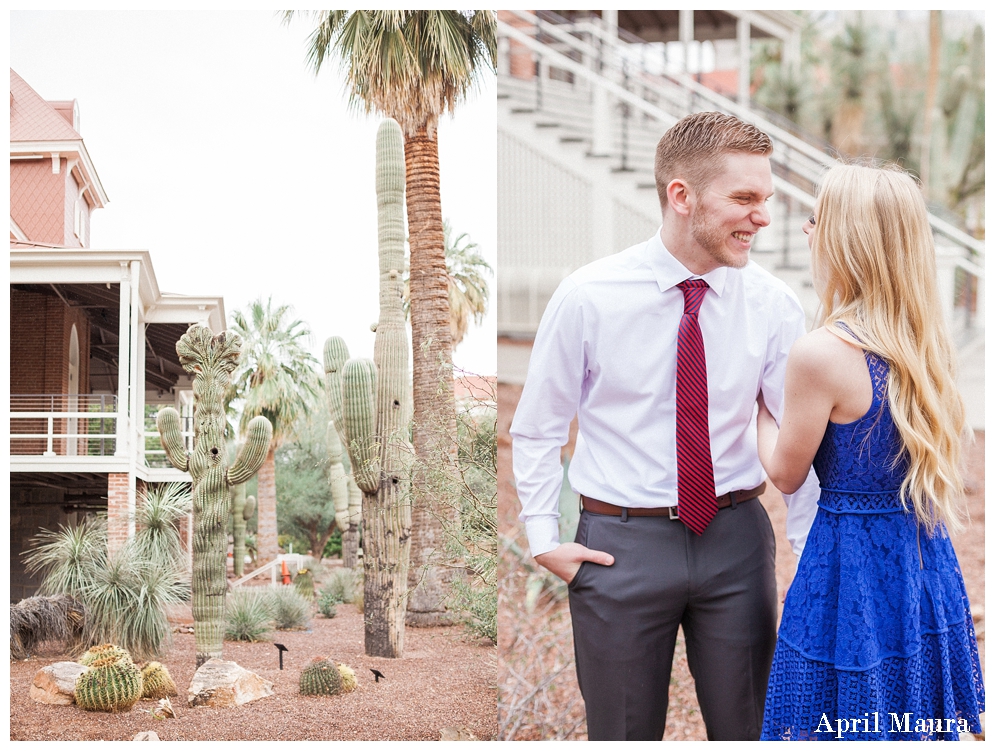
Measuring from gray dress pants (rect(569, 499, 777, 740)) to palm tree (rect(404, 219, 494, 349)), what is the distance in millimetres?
1762

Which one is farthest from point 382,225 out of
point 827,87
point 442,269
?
point 827,87

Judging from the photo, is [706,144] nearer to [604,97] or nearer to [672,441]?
[672,441]

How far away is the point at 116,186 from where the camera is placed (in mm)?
4195

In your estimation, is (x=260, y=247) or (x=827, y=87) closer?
(x=260, y=247)

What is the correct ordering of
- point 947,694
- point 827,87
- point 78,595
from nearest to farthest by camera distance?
1. point 947,694
2. point 78,595
3. point 827,87

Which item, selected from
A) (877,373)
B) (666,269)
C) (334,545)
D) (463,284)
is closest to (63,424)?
(334,545)

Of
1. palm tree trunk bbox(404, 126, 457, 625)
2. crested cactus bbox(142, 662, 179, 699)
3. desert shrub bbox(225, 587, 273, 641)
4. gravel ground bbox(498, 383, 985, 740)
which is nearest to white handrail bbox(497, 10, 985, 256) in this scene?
palm tree trunk bbox(404, 126, 457, 625)

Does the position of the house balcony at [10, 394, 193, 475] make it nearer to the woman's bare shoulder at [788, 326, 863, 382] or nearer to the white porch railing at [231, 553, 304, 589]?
the white porch railing at [231, 553, 304, 589]

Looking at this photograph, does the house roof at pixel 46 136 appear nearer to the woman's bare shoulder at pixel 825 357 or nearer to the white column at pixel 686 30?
the woman's bare shoulder at pixel 825 357

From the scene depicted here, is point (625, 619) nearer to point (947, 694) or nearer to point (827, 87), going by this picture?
point (947, 694)

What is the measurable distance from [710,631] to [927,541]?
64cm

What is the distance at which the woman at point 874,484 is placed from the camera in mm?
2176

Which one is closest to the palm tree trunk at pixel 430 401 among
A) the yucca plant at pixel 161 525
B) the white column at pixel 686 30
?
the yucca plant at pixel 161 525

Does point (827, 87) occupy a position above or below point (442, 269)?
above
